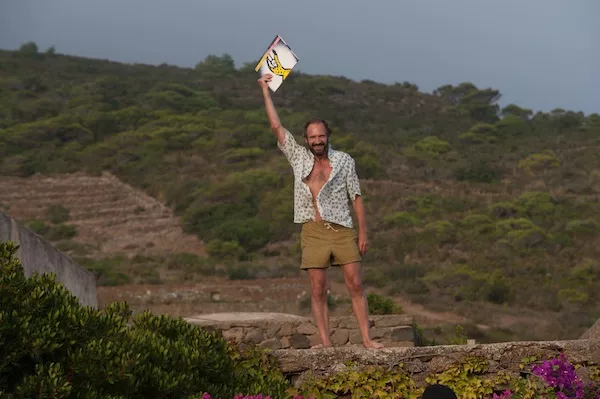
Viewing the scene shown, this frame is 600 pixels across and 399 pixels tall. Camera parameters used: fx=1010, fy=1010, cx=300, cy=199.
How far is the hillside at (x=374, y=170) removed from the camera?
32.9m

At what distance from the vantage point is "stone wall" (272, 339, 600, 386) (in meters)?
5.93

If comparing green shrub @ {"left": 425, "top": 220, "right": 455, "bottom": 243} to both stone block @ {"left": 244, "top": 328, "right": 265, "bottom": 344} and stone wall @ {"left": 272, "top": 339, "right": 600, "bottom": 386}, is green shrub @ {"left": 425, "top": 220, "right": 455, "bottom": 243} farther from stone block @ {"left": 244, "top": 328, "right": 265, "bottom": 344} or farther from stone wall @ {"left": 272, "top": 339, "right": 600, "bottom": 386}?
stone wall @ {"left": 272, "top": 339, "right": 600, "bottom": 386}

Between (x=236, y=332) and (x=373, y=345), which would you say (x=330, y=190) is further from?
(x=236, y=332)

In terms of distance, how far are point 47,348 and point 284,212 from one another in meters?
37.3

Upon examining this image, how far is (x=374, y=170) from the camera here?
51281mm

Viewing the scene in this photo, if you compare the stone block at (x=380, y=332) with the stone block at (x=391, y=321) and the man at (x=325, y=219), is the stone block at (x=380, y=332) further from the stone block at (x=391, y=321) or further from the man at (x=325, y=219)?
the man at (x=325, y=219)

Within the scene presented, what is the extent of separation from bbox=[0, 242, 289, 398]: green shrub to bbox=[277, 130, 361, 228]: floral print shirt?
144cm

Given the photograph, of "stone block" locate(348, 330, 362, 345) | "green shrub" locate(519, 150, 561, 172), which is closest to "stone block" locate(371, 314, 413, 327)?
"stone block" locate(348, 330, 362, 345)

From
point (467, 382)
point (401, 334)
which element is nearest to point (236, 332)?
point (401, 334)

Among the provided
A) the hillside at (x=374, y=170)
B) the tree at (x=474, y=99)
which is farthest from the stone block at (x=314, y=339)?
the tree at (x=474, y=99)

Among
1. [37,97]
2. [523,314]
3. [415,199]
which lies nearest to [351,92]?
[37,97]

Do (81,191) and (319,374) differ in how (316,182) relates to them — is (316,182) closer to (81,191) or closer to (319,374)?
(319,374)

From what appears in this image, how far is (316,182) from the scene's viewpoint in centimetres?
666

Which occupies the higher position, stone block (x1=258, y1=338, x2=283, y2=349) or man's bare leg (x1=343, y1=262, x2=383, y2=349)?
man's bare leg (x1=343, y1=262, x2=383, y2=349)
